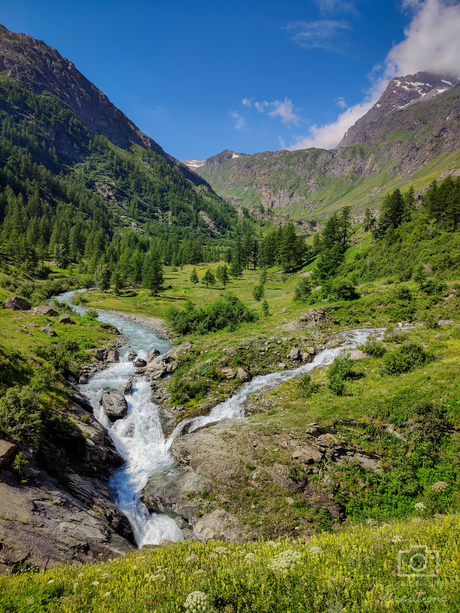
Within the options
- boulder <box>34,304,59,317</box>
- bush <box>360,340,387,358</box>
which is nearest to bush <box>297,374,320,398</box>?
bush <box>360,340,387,358</box>

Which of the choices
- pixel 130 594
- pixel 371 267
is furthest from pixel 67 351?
pixel 371 267

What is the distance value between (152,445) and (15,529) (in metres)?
13.0

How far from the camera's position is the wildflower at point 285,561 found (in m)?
6.26

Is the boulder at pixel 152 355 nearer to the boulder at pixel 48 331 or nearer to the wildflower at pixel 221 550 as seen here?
the boulder at pixel 48 331

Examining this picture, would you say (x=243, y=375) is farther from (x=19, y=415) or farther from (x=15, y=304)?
(x=15, y=304)

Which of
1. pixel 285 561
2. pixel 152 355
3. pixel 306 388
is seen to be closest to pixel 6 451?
pixel 285 561

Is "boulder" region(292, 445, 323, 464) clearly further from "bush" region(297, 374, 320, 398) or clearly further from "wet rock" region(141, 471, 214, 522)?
"bush" region(297, 374, 320, 398)

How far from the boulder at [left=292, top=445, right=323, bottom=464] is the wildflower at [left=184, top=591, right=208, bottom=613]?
36.3 ft

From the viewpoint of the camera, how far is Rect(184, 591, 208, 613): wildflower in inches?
209

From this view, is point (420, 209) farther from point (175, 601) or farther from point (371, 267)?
point (175, 601)

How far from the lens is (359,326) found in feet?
109

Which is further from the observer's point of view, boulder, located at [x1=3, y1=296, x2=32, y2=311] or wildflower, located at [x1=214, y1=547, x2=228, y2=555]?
boulder, located at [x1=3, y1=296, x2=32, y2=311]

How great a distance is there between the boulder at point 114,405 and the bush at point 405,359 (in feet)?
75.9

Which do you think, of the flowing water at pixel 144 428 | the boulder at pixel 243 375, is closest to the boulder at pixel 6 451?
the flowing water at pixel 144 428
